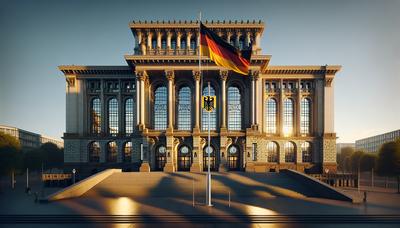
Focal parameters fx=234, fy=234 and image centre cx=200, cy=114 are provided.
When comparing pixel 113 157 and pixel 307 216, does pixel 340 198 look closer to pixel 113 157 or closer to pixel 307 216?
pixel 307 216

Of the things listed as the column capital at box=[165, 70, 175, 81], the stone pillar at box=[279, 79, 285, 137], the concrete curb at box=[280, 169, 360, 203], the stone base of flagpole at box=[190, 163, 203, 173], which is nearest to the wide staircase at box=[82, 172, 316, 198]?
the concrete curb at box=[280, 169, 360, 203]

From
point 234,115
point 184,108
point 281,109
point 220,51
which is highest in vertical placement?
point 220,51

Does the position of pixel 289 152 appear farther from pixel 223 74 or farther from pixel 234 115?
pixel 223 74

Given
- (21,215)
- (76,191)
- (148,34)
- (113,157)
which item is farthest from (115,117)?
(21,215)

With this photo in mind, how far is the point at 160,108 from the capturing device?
2286 inches

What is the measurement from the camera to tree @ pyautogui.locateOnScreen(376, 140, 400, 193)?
152 ft

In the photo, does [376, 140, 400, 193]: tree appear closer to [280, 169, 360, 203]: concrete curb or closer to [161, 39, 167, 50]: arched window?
[280, 169, 360, 203]: concrete curb

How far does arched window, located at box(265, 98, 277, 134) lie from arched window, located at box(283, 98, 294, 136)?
2523 mm

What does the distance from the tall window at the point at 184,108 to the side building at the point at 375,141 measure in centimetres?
15517

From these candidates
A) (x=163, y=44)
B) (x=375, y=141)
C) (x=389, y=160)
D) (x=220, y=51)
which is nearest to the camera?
(x=220, y=51)

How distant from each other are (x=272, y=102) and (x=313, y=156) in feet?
56.5

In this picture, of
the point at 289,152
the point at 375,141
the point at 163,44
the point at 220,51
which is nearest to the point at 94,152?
the point at 163,44

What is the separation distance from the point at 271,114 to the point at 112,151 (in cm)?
4237

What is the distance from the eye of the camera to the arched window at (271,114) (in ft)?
200
